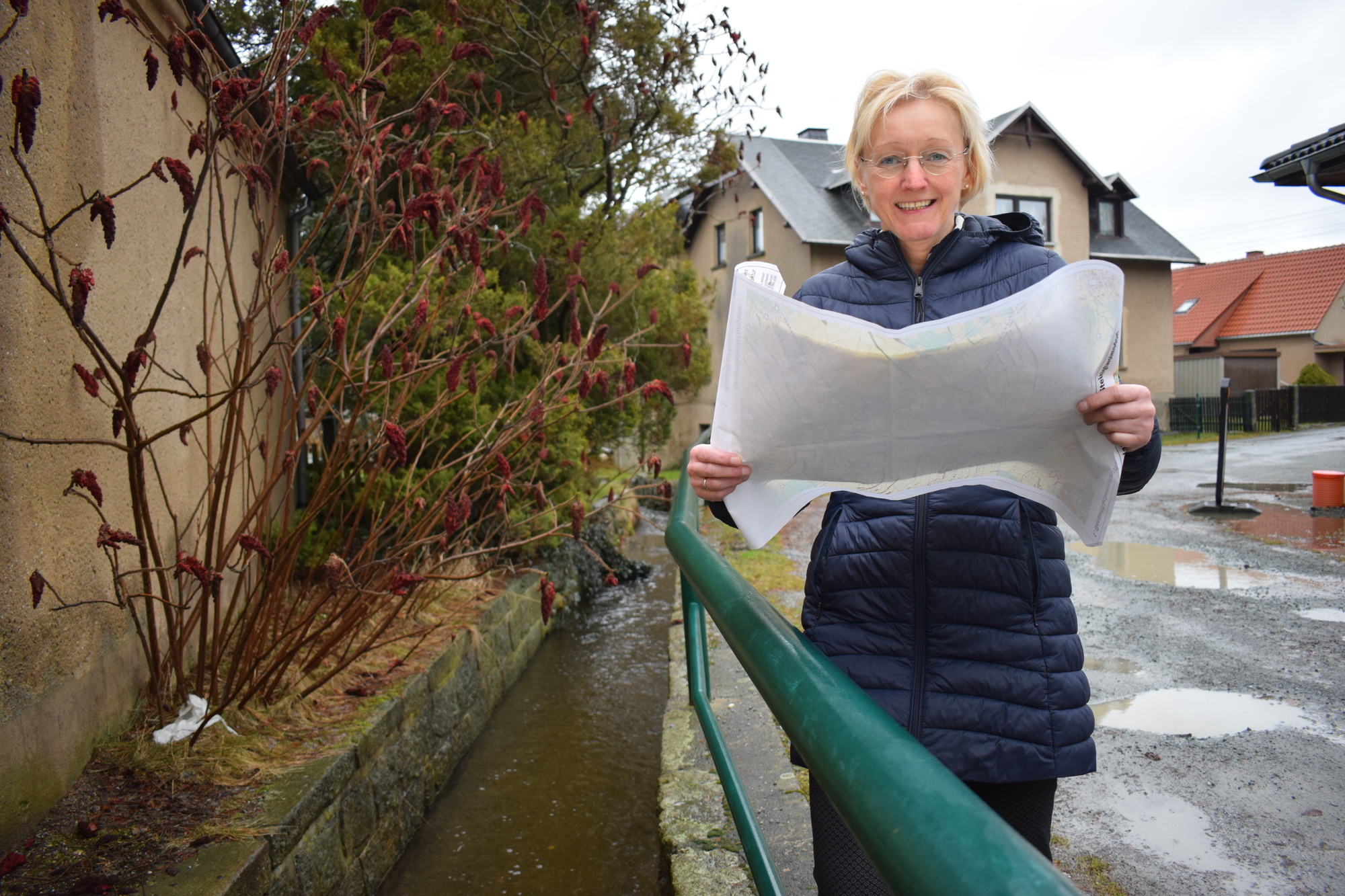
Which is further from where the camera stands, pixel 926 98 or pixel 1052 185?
pixel 1052 185

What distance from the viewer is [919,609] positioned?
137 cm

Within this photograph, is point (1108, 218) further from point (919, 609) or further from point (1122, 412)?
point (1122, 412)

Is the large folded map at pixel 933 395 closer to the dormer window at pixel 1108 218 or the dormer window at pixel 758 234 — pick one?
the dormer window at pixel 758 234

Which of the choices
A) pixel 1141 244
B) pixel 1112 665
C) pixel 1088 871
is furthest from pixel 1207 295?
pixel 1088 871

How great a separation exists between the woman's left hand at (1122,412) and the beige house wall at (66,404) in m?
2.11

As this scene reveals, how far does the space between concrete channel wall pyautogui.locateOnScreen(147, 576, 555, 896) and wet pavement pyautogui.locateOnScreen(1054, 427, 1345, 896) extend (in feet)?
6.72

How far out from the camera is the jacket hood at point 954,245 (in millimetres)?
1407

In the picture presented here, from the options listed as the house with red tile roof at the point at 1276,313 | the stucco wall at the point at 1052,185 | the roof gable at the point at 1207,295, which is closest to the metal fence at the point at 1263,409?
the house with red tile roof at the point at 1276,313

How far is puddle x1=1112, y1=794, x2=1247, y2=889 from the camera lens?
2.41 m

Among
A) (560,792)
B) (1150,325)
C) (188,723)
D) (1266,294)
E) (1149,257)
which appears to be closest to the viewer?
(188,723)

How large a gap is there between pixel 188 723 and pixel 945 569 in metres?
2.38

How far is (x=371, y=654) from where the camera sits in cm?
370

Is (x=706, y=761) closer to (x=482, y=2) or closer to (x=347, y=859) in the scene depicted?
(x=347, y=859)

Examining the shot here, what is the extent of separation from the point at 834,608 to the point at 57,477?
2.23 metres
